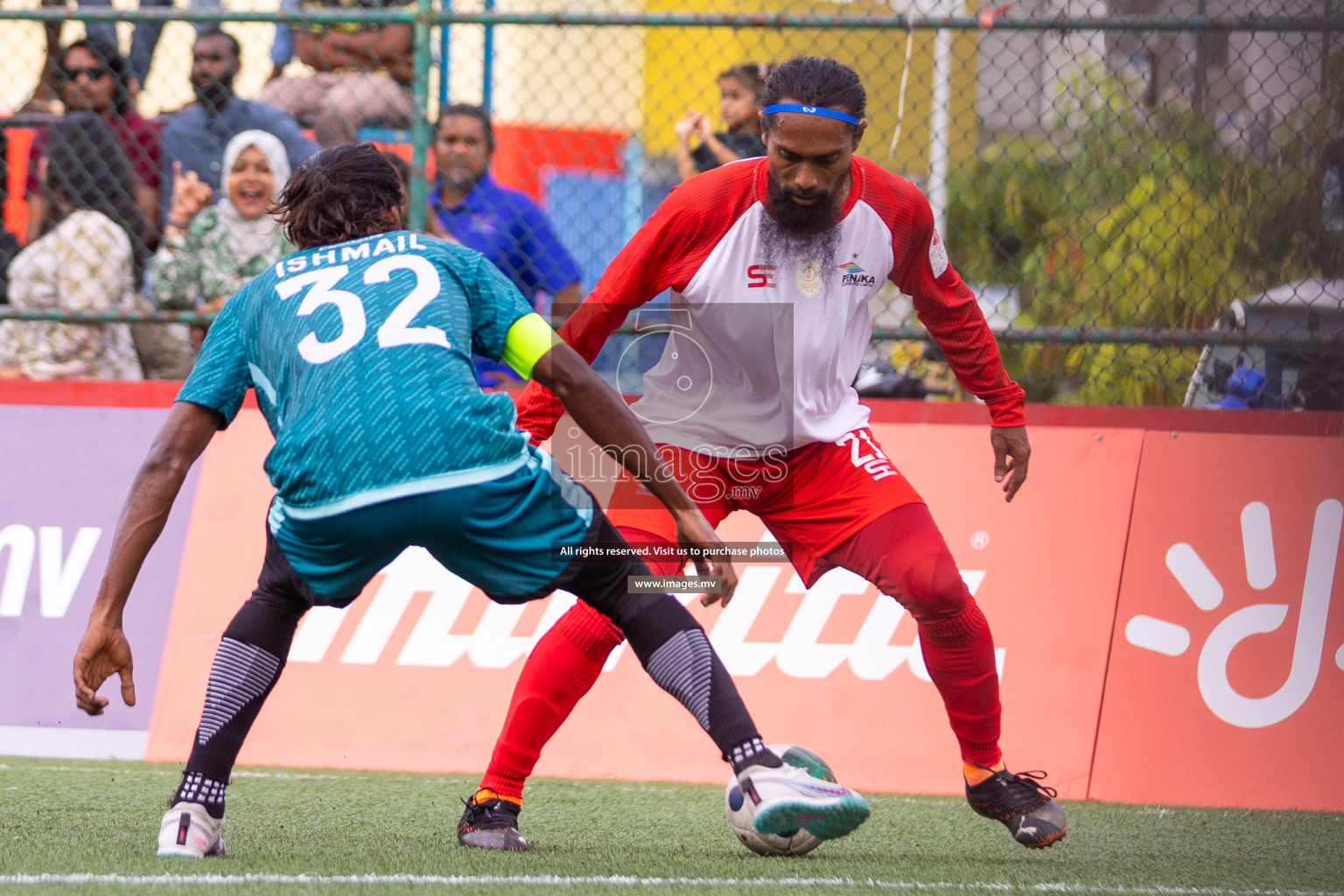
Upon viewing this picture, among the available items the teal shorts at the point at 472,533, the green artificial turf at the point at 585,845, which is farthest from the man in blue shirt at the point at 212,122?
the teal shorts at the point at 472,533

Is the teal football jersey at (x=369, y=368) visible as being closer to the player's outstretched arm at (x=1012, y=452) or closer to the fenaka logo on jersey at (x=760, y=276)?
the fenaka logo on jersey at (x=760, y=276)

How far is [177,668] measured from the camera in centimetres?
535

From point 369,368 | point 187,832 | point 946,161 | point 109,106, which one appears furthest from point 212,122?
point 187,832

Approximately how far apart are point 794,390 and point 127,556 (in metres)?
1.86

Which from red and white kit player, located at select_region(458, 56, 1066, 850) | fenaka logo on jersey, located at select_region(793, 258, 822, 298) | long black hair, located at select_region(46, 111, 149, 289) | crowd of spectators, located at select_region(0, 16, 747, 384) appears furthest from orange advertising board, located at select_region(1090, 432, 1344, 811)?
long black hair, located at select_region(46, 111, 149, 289)

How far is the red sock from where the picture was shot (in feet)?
12.7

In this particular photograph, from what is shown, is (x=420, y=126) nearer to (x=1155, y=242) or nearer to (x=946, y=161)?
(x=946, y=161)

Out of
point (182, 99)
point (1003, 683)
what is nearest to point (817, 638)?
point (1003, 683)

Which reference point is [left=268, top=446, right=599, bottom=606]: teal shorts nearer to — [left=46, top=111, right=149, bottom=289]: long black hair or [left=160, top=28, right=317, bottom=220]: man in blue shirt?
[left=46, top=111, right=149, bottom=289]: long black hair

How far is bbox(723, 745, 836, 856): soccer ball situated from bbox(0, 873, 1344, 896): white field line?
115 mm

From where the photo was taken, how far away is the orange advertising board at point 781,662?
202 inches

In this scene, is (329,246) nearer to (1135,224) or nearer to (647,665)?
(647,665)

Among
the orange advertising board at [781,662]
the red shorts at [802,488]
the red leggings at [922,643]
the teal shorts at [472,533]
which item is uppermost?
the teal shorts at [472,533]

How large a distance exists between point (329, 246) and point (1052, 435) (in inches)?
123
